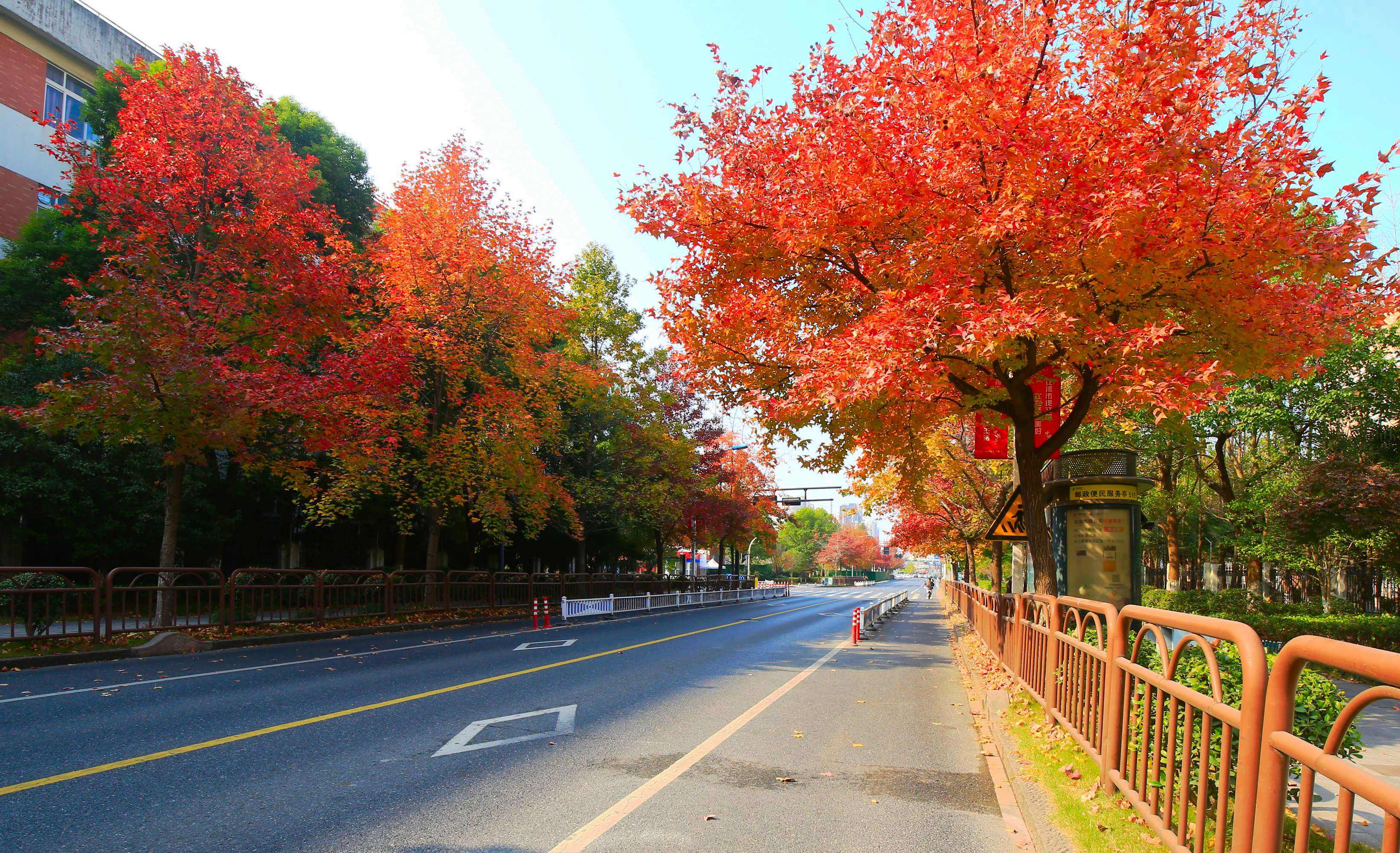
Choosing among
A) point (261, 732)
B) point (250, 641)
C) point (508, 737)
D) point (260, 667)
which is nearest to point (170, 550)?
point (250, 641)

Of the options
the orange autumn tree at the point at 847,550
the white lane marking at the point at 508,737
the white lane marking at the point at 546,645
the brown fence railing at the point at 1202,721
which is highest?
the brown fence railing at the point at 1202,721

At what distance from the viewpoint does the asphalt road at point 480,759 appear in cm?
468

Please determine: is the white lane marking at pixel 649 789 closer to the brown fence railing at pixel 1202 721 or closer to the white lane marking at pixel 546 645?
the brown fence railing at pixel 1202 721

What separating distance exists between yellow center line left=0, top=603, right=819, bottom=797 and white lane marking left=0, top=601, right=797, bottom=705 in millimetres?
3393

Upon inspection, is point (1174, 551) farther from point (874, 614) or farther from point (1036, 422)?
point (1036, 422)

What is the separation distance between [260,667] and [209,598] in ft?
14.6

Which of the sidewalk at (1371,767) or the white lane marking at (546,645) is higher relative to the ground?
the sidewalk at (1371,767)

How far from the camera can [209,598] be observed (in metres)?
15.0

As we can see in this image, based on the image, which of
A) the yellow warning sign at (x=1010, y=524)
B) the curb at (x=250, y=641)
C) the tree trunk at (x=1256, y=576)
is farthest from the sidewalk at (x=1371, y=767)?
the tree trunk at (x=1256, y=576)

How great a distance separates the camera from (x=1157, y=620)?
163 inches

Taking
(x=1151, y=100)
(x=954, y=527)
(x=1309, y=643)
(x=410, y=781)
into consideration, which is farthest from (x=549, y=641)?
(x=954, y=527)

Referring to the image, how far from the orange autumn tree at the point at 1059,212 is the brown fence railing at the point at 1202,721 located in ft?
9.32

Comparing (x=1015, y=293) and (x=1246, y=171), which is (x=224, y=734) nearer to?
(x=1015, y=293)

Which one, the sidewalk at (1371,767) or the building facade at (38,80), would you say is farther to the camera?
the building facade at (38,80)
